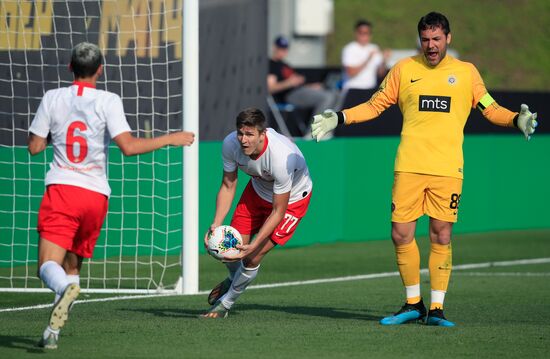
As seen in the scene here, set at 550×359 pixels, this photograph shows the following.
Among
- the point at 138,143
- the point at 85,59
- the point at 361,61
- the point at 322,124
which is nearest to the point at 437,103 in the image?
the point at 322,124

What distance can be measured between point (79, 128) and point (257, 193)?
229cm

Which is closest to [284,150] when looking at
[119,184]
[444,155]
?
[444,155]

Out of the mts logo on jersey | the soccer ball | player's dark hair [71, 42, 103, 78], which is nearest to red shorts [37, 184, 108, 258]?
player's dark hair [71, 42, 103, 78]

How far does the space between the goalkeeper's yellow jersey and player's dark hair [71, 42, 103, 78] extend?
8.41 ft

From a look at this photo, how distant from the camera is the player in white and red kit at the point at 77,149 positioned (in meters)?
8.00

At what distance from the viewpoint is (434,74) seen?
9.46 m

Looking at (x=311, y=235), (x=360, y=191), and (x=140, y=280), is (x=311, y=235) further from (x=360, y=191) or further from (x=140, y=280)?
(x=140, y=280)

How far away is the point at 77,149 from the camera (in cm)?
808

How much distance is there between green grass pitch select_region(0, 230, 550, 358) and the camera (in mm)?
8219

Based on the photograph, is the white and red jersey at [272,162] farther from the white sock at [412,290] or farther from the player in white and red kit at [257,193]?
the white sock at [412,290]

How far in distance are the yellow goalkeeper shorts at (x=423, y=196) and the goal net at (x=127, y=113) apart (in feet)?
11.7

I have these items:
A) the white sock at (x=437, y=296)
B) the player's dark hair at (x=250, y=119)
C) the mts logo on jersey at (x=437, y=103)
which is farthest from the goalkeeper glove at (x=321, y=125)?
the white sock at (x=437, y=296)

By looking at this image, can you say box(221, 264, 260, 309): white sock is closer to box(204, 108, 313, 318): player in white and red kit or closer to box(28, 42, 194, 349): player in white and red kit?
box(204, 108, 313, 318): player in white and red kit

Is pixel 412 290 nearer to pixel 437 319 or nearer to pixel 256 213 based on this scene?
pixel 437 319
